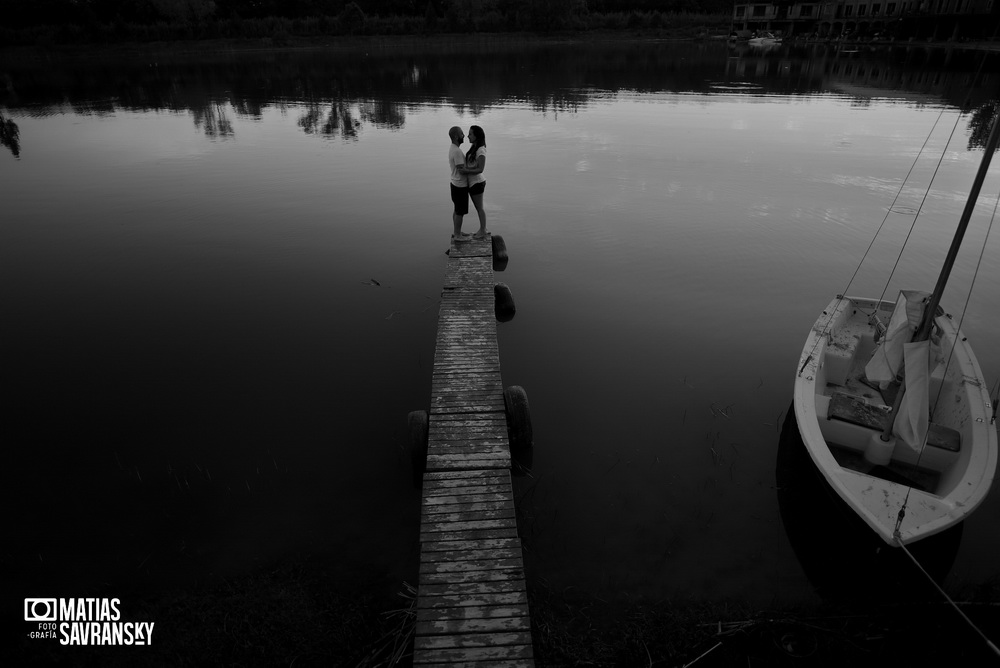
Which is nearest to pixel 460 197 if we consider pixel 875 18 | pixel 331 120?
pixel 331 120

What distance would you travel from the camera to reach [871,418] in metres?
6.88

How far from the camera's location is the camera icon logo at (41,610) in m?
5.62

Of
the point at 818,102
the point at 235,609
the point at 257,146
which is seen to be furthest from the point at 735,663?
the point at 818,102

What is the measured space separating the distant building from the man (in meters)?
77.9

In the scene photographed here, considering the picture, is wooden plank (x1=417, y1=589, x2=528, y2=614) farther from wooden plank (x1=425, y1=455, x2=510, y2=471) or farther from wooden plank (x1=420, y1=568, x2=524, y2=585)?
wooden plank (x1=425, y1=455, x2=510, y2=471)

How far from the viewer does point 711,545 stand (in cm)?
642

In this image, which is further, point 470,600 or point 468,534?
point 468,534

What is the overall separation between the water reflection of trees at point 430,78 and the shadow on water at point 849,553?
82.8 ft

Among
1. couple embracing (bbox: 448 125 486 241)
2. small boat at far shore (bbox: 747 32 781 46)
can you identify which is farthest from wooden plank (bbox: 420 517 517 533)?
small boat at far shore (bbox: 747 32 781 46)

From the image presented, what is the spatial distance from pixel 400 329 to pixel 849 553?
317 inches

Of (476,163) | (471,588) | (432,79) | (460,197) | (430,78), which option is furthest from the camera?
(430,78)

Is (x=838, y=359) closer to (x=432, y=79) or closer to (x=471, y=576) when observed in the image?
(x=471, y=576)

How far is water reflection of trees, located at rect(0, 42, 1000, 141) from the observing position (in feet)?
109
